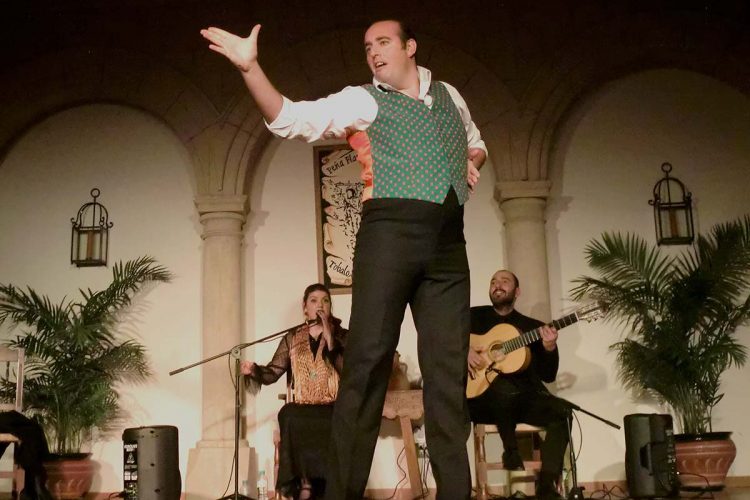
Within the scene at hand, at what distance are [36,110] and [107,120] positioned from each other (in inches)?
20.2

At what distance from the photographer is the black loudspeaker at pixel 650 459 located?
4.93m

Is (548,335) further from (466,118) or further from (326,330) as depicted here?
(466,118)

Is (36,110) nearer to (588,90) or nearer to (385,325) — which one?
(588,90)

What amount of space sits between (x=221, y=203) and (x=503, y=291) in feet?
7.06

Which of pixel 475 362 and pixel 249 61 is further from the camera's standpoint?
pixel 475 362

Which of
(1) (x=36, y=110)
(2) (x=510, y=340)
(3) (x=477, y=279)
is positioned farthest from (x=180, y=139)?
(2) (x=510, y=340)

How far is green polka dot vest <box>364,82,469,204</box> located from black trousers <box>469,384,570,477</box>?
2878mm

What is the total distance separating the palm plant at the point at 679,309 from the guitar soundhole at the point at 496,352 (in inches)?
44.1

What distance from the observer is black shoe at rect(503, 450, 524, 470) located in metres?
5.03

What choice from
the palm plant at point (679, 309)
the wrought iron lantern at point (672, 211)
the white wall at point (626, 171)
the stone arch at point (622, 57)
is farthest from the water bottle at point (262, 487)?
the wrought iron lantern at point (672, 211)

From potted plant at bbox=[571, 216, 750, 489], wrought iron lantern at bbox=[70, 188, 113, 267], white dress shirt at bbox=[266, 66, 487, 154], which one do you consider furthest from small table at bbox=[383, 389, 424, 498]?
white dress shirt at bbox=[266, 66, 487, 154]

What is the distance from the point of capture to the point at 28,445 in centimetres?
525

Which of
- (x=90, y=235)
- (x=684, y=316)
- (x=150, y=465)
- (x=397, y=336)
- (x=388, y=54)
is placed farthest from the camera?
(x=90, y=235)

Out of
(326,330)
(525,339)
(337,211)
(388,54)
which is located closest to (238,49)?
(388,54)
